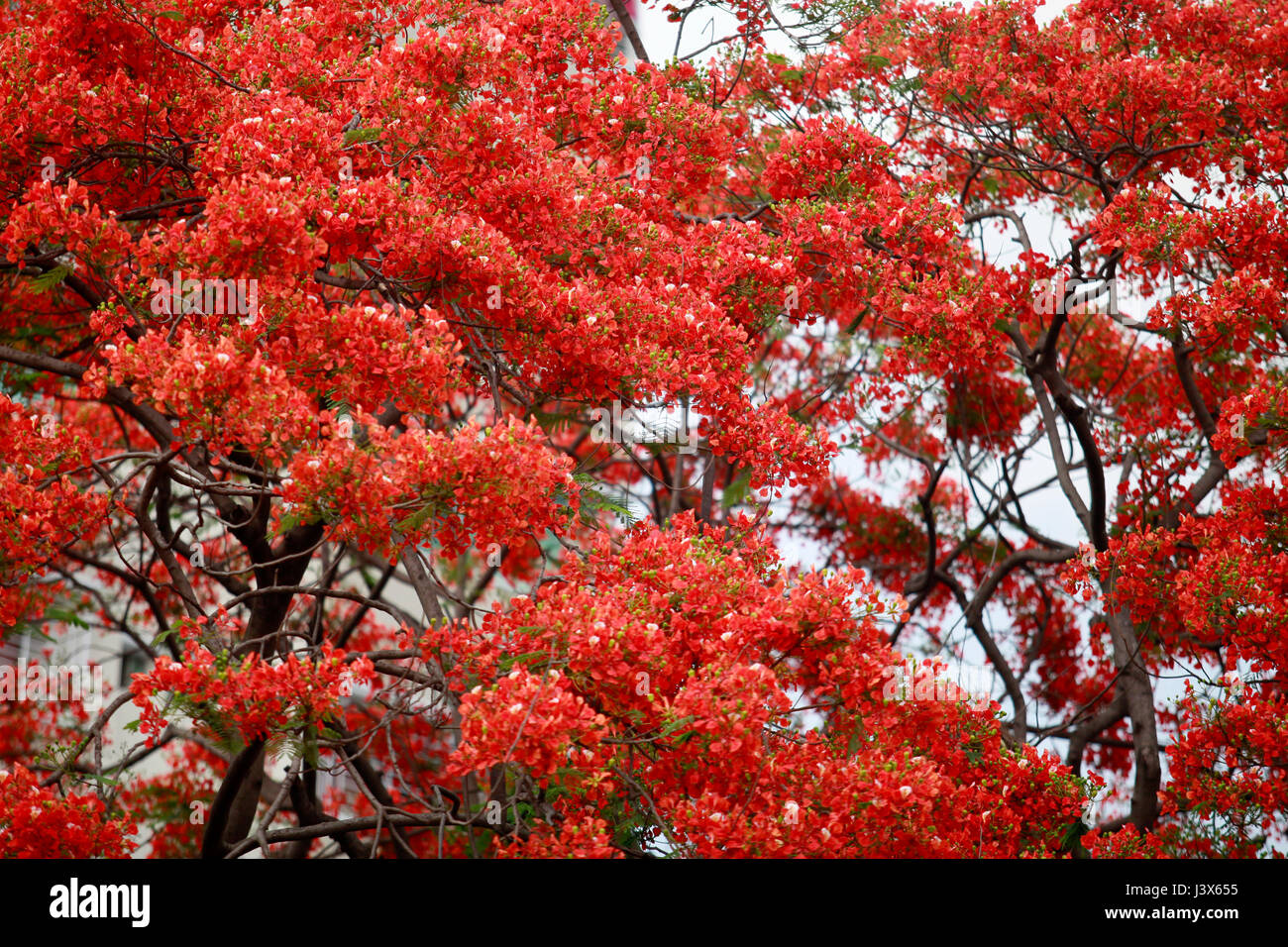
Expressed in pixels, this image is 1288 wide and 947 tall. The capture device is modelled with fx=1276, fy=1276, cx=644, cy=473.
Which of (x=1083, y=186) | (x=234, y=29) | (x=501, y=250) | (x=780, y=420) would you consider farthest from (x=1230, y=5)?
(x=234, y=29)

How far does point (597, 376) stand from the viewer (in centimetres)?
631

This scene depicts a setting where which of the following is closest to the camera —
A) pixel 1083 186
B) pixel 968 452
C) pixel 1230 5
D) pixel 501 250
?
pixel 501 250

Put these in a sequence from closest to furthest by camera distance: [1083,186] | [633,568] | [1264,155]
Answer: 1. [633,568]
2. [1264,155]
3. [1083,186]

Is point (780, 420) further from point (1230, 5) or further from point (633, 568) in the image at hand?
point (1230, 5)

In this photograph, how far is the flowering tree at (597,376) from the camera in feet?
16.3

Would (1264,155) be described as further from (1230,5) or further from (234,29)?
(234,29)

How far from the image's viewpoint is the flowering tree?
16.3ft

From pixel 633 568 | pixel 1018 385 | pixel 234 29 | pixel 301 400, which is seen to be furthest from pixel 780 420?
pixel 1018 385

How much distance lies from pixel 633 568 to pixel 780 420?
157 centimetres
